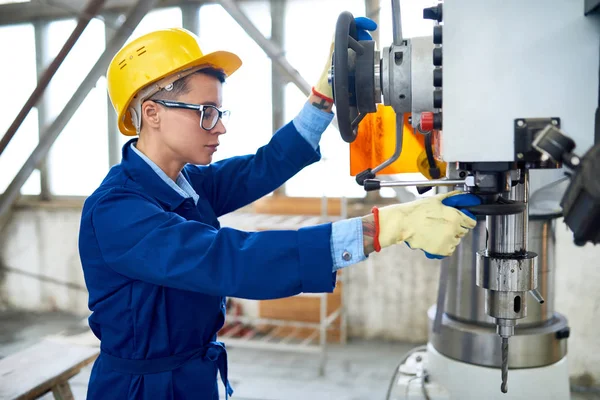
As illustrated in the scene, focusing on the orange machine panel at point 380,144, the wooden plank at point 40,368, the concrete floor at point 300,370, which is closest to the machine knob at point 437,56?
the orange machine panel at point 380,144

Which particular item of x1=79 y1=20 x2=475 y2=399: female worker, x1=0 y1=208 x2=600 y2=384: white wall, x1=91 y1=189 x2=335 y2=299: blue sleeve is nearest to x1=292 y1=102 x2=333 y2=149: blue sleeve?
x1=79 y1=20 x2=475 y2=399: female worker

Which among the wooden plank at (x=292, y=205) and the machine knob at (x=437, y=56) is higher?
the machine knob at (x=437, y=56)

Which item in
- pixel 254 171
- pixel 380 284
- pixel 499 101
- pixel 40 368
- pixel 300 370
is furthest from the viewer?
pixel 380 284

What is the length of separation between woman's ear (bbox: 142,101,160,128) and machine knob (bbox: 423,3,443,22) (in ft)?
2.02

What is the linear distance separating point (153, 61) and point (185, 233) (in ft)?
1.52

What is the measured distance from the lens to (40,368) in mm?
1923

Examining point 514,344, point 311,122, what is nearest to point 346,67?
point 311,122

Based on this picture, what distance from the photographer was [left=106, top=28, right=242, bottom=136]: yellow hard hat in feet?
3.57

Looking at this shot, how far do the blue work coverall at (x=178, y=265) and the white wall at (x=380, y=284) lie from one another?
1.75 metres

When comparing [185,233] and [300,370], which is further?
[300,370]

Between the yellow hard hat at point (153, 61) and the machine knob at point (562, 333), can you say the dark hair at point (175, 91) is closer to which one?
the yellow hard hat at point (153, 61)

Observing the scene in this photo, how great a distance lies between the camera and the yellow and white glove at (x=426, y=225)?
746mm

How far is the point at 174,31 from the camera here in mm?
1143

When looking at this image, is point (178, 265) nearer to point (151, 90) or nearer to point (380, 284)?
point (151, 90)
